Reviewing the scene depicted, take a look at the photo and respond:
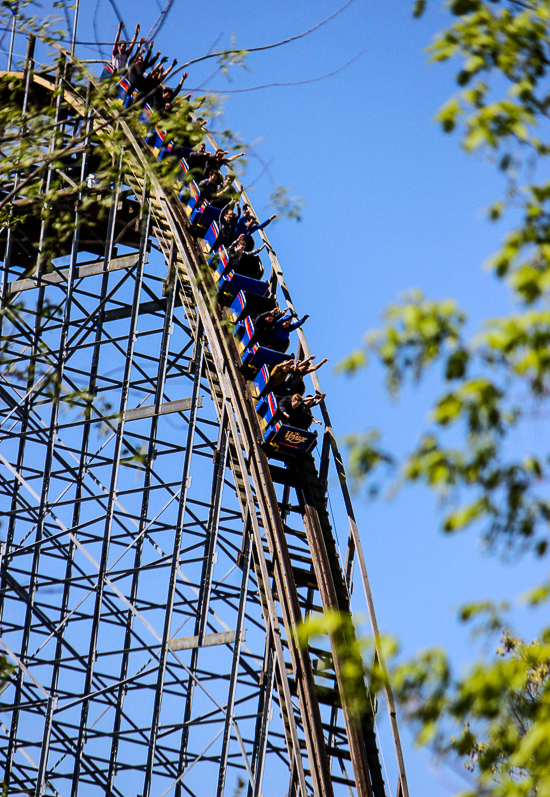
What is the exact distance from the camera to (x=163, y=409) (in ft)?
33.7

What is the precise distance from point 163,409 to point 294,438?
1.45 metres

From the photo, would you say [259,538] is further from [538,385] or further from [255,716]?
[538,385]

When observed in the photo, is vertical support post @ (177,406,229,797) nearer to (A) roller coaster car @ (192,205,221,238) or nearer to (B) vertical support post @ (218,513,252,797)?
(B) vertical support post @ (218,513,252,797)

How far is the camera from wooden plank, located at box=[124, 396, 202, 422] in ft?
33.1

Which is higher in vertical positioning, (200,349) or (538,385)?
(200,349)

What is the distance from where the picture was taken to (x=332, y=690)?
884 centimetres

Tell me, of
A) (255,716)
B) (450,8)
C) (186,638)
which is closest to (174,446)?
(186,638)

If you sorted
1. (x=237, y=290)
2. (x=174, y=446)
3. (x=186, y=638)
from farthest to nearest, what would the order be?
(x=237, y=290) < (x=174, y=446) < (x=186, y=638)

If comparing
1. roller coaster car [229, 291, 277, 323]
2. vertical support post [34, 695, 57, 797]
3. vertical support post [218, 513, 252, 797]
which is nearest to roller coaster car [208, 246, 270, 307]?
roller coaster car [229, 291, 277, 323]

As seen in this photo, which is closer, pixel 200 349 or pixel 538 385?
pixel 538 385

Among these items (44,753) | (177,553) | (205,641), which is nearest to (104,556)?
(177,553)

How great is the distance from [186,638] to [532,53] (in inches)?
272

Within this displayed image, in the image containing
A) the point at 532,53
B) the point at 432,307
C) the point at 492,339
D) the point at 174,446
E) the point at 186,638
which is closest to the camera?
the point at 492,339

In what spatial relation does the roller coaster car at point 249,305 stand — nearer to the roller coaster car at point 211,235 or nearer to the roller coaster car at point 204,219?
the roller coaster car at point 211,235
